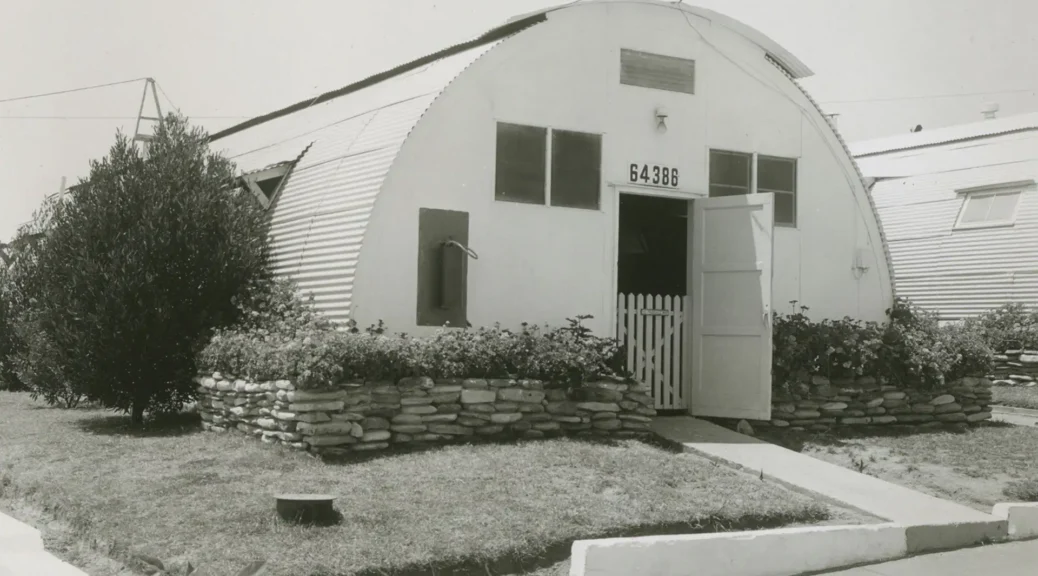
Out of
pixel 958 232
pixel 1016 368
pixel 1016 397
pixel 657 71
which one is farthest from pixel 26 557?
pixel 958 232

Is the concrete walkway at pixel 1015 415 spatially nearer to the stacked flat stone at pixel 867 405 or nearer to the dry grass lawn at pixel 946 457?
the stacked flat stone at pixel 867 405

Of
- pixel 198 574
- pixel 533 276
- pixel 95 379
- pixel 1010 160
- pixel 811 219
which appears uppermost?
pixel 1010 160

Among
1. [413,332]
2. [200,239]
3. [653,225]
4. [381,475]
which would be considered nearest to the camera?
[381,475]

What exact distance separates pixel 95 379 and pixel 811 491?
340 inches

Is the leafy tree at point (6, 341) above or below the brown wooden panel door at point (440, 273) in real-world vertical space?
below

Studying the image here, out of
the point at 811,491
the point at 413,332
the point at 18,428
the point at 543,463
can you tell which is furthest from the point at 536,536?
the point at 18,428

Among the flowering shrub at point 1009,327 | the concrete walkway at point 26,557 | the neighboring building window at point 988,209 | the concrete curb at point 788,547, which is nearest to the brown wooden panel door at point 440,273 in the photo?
the concrete curb at point 788,547

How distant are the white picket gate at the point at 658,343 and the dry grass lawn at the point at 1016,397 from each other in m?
6.21

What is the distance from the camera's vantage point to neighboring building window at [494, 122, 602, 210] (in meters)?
13.7

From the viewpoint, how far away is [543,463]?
1024 cm

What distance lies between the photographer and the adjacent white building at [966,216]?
23.1 meters

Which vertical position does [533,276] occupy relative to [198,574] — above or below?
above

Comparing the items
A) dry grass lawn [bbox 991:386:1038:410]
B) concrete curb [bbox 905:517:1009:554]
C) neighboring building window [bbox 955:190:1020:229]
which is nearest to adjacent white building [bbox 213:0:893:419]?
dry grass lawn [bbox 991:386:1038:410]

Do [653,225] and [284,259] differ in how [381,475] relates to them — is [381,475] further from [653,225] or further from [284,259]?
[653,225]
